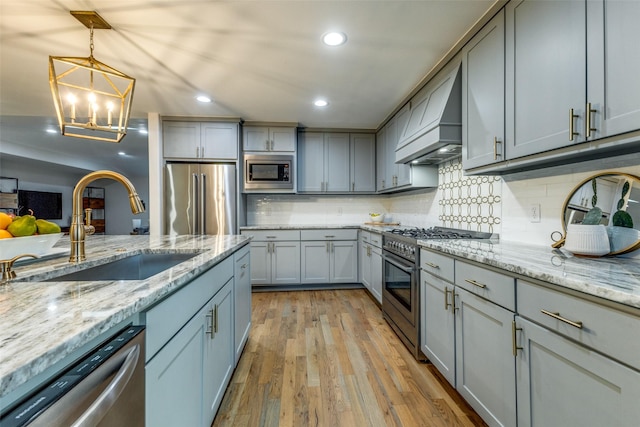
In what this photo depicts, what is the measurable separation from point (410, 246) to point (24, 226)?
2167 mm

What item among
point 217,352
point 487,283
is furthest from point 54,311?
point 487,283

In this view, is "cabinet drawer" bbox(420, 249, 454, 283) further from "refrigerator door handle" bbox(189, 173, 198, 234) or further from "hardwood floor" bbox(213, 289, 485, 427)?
"refrigerator door handle" bbox(189, 173, 198, 234)

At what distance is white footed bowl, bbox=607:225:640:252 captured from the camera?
126cm

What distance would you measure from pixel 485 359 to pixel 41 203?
10493 mm

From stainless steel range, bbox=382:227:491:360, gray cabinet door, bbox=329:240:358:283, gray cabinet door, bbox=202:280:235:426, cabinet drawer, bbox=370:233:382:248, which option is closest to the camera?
gray cabinet door, bbox=202:280:235:426

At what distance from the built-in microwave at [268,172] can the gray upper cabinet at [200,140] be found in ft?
0.93

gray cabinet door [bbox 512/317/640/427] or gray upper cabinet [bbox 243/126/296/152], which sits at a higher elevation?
gray upper cabinet [bbox 243/126/296/152]

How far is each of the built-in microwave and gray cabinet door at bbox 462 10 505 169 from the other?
2492 millimetres

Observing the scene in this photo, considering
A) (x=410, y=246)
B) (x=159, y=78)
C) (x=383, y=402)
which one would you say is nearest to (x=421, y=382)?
(x=383, y=402)

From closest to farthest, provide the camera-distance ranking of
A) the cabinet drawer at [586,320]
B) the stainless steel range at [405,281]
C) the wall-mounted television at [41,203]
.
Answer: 1. the cabinet drawer at [586,320]
2. the stainless steel range at [405,281]
3. the wall-mounted television at [41,203]

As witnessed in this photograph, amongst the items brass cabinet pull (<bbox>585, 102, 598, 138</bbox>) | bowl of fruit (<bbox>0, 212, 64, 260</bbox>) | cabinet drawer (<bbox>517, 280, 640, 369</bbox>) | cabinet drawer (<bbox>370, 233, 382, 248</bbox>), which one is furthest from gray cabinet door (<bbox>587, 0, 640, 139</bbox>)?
bowl of fruit (<bbox>0, 212, 64, 260</bbox>)

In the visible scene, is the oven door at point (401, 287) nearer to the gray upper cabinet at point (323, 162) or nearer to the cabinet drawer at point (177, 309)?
the cabinet drawer at point (177, 309)

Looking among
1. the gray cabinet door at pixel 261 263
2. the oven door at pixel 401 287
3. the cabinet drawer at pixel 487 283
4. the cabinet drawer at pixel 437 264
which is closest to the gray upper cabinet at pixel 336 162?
the gray cabinet door at pixel 261 263

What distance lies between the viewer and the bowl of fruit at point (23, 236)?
3.14 ft
